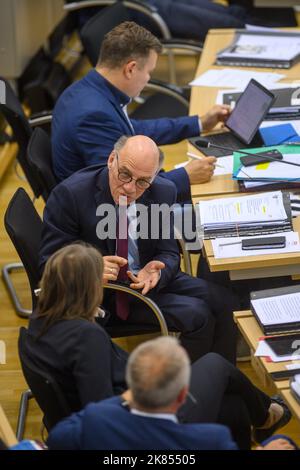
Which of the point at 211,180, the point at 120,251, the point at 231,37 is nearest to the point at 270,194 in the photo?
the point at 211,180

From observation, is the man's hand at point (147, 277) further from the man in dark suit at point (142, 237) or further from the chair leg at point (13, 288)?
the chair leg at point (13, 288)

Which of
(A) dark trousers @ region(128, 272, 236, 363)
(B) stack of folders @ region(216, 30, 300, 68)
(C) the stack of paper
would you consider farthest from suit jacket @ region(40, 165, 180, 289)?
(B) stack of folders @ region(216, 30, 300, 68)

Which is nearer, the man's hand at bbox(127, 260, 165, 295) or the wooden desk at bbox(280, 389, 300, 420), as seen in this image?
the wooden desk at bbox(280, 389, 300, 420)

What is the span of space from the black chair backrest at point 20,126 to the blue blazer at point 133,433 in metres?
1.87

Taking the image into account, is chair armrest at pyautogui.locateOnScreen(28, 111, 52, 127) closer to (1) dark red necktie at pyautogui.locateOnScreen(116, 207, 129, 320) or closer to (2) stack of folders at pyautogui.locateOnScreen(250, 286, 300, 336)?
(1) dark red necktie at pyautogui.locateOnScreen(116, 207, 129, 320)

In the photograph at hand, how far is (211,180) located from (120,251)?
0.64 meters

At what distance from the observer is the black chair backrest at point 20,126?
4012 mm

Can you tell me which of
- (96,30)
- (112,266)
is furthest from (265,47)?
(112,266)

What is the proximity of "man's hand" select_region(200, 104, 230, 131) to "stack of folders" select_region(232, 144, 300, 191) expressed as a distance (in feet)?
1.69

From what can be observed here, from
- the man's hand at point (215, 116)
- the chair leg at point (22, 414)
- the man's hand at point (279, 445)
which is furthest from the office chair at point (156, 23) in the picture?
the man's hand at point (279, 445)

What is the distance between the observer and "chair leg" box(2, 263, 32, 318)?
4.17 m

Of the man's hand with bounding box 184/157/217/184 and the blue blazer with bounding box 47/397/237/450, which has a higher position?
the blue blazer with bounding box 47/397/237/450

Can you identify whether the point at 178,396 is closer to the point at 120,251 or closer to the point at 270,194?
the point at 120,251

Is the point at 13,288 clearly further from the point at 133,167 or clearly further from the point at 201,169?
the point at 133,167
